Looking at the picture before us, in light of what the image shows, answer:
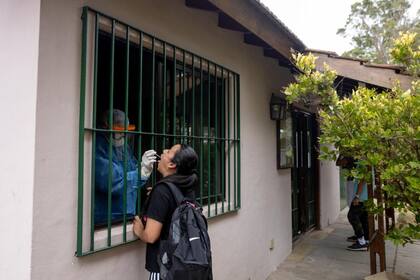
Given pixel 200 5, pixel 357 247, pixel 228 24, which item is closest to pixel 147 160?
pixel 200 5

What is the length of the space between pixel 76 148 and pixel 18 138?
0.31m

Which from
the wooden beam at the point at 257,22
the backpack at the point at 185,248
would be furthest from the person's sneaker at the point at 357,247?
the backpack at the point at 185,248

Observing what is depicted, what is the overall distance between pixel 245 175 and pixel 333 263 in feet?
8.02

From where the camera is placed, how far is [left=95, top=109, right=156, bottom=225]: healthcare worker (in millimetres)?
2479

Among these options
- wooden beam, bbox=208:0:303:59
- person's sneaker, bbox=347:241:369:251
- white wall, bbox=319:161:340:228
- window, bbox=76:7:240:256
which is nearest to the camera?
window, bbox=76:7:240:256

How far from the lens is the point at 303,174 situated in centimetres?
729

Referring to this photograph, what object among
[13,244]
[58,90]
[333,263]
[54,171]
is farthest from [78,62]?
[333,263]

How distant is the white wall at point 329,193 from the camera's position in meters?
8.27

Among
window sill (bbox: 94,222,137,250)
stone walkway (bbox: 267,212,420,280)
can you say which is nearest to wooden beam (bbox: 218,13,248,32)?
window sill (bbox: 94,222,137,250)

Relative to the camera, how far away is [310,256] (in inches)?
232

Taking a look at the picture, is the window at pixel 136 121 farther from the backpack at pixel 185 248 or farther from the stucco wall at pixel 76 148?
the backpack at pixel 185 248

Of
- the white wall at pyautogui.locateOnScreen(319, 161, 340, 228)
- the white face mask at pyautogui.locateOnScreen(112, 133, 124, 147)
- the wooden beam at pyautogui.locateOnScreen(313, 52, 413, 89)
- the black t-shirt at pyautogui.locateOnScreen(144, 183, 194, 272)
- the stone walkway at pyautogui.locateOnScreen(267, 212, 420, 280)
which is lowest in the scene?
the stone walkway at pyautogui.locateOnScreen(267, 212, 420, 280)

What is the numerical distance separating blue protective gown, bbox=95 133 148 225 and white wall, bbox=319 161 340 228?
248 inches

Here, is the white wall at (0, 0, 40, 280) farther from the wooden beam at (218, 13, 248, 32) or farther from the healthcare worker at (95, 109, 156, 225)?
the wooden beam at (218, 13, 248, 32)
